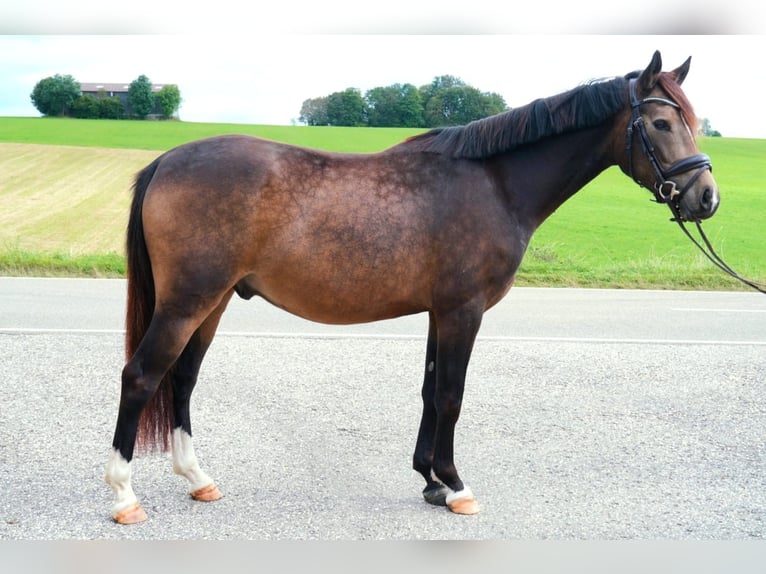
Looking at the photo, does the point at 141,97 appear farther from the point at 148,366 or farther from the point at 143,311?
the point at 148,366

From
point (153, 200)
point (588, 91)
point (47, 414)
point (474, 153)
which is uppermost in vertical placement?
point (588, 91)

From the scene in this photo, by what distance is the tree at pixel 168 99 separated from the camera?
16.8 metres

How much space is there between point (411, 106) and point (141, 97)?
10496 mm

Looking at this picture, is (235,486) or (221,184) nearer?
(221,184)

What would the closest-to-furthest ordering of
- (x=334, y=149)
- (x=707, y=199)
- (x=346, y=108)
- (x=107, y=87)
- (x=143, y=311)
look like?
(x=707, y=199), (x=143, y=311), (x=346, y=108), (x=107, y=87), (x=334, y=149)

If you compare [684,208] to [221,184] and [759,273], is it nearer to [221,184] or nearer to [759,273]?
[221,184]

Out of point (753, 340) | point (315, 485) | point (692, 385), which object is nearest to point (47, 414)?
point (315, 485)

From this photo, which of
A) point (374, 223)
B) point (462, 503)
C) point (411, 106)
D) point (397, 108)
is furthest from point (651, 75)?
point (397, 108)

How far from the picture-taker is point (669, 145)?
360cm

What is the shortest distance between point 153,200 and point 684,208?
8.36ft

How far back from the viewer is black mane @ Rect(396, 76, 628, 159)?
148 inches

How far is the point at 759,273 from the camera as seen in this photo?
1402cm

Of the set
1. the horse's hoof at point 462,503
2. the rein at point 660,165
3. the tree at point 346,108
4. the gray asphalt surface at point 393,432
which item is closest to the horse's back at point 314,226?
the rein at point 660,165

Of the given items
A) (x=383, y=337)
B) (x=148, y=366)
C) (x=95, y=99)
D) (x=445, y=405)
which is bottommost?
(x=383, y=337)
